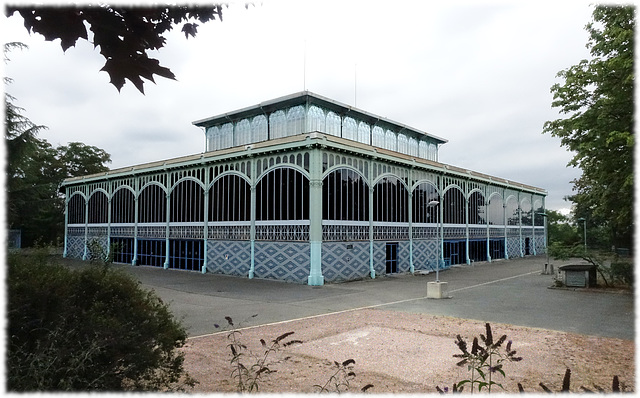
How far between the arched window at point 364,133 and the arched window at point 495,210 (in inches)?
517

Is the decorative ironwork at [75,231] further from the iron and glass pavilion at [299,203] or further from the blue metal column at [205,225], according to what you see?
the blue metal column at [205,225]

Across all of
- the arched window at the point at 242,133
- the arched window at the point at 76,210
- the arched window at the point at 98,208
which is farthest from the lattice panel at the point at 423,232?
the arched window at the point at 76,210

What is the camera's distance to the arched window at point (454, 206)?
3297cm

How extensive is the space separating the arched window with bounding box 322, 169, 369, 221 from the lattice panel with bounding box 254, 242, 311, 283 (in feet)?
7.41

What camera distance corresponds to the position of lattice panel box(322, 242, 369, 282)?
23.4m

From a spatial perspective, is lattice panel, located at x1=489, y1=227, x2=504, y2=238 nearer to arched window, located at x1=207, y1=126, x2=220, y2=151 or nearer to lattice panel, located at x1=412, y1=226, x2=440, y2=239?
lattice panel, located at x1=412, y1=226, x2=440, y2=239

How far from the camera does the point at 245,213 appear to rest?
2636 centimetres

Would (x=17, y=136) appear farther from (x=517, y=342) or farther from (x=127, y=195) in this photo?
(x=517, y=342)

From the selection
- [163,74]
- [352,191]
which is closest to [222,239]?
[352,191]

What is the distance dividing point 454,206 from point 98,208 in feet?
94.5

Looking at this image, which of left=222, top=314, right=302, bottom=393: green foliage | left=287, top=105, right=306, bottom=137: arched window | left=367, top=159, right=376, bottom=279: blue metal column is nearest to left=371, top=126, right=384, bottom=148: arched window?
left=287, top=105, right=306, bottom=137: arched window

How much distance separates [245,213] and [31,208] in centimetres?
2070

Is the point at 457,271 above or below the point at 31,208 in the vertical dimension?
below

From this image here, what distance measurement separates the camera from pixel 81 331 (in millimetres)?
4922
